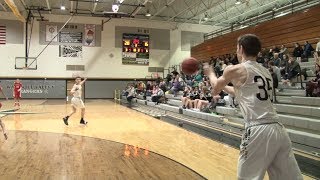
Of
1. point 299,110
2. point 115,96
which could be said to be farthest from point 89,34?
point 299,110

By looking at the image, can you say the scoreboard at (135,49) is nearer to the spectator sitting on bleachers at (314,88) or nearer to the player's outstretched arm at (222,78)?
the spectator sitting on bleachers at (314,88)

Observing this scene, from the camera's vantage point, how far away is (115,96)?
30.6 metres

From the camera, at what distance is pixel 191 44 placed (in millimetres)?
32781

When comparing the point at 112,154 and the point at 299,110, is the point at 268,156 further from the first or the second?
the point at 299,110

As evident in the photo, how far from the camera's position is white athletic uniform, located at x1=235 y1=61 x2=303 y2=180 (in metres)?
2.69

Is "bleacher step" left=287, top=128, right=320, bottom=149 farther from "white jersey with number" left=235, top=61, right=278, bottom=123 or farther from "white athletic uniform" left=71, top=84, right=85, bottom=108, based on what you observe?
"white athletic uniform" left=71, top=84, right=85, bottom=108

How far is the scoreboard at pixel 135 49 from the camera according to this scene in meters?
30.5

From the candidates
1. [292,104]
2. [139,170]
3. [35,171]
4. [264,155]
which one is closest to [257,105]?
[264,155]

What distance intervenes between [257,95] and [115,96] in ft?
92.6

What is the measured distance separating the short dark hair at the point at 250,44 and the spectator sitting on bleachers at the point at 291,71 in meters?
9.47

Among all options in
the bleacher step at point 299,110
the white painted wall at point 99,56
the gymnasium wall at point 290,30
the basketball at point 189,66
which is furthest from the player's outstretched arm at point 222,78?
the white painted wall at point 99,56

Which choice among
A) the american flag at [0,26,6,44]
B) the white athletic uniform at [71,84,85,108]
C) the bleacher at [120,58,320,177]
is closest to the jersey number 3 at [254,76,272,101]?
the bleacher at [120,58,320,177]

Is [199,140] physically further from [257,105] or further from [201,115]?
[257,105]

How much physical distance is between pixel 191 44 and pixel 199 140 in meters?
24.7
